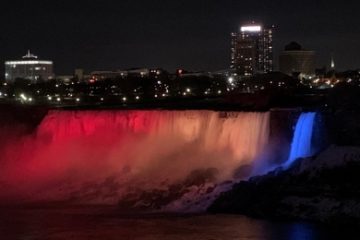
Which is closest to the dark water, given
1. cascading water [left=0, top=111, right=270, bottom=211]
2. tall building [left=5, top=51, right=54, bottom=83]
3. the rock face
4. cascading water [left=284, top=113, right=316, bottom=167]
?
the rock face

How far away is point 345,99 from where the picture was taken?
38.2 meters

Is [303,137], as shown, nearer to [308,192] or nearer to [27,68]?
[308,192]

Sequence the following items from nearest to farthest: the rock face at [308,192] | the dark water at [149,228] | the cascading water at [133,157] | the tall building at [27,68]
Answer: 1. the dark water at [149,228]
2. the rock face at [308,192]
3. the cascading water at [133,157]
4. the tall building at [27,68]

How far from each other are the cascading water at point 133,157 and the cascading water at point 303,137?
2.11 metres

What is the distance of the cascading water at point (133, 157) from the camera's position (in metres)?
39.7

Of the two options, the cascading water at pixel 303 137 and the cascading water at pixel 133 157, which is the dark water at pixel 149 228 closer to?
the cascading water at pixel 133 157

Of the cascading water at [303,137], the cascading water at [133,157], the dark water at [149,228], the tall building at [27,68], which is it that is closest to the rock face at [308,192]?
the dark water at [149,228]

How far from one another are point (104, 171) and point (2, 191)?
5548 mm

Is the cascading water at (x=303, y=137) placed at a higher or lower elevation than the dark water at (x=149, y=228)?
higher

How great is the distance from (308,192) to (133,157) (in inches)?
554

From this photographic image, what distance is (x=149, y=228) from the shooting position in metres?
31.1

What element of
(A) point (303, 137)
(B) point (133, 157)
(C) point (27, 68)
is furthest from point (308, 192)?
(C) point (27, 68)

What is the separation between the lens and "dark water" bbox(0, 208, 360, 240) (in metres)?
29.8

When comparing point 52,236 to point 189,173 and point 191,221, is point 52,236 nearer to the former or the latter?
point 191,221
